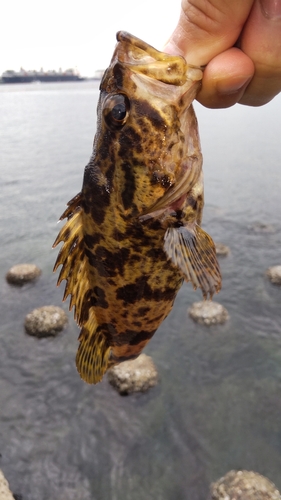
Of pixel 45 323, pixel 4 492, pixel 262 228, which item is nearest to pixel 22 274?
pixel 45 323

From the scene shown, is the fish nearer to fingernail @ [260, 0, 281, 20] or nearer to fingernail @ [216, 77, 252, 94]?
fingernail @ [216, 77, 252, 94]

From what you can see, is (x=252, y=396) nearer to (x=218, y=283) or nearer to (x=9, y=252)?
(x=218, y=283)

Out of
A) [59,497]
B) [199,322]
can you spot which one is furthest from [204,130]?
[59,497]

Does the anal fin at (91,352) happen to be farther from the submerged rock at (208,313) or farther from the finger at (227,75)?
the submerged rock at (208,313)

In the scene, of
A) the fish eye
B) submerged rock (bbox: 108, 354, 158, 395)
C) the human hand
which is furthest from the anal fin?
submerged rock (bbox: 108, 354, 158, 395)

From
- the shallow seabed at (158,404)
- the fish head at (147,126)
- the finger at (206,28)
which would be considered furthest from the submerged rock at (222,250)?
the finger at (206,28)
